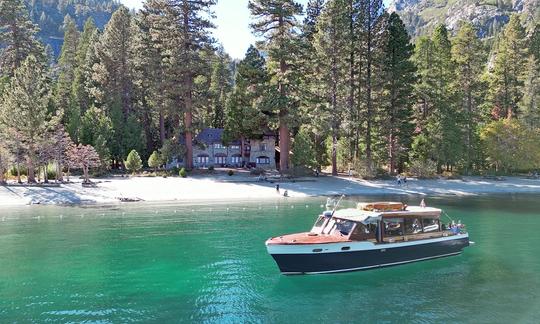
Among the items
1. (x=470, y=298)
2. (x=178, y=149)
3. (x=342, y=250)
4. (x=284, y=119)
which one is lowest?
(x=470, y=298)

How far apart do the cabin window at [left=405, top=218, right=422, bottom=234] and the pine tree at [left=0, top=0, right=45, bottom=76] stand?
226 ft

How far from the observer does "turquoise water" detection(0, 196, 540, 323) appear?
52.4 ft

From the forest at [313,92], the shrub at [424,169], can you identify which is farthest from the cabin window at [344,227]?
the shrub at [424,169]

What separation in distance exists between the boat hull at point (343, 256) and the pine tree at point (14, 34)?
67280 millimetres

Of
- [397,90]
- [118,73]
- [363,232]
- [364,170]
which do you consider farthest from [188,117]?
[363,232]

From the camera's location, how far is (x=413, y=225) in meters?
22.5

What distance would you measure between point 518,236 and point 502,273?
390 inches

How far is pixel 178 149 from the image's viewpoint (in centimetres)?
6350

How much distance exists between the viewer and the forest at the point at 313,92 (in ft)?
198

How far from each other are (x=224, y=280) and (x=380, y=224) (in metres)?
7.68

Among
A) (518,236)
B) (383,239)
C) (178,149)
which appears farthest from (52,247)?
(178,149)

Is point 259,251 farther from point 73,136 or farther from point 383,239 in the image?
point 73,136

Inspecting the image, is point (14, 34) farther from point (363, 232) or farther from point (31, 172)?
point (363, 232)

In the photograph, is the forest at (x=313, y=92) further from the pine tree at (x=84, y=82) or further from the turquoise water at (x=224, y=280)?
the turquoise water at (x=224, y=280)
